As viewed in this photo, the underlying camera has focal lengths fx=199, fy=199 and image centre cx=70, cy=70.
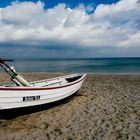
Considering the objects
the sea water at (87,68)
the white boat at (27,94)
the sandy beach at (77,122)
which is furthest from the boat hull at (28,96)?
the sea water at (87,68)

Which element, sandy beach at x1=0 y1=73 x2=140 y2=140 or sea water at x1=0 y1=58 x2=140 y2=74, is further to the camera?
sea water at x1=0 y1=58 x2=140 y2=74

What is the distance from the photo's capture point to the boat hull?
7875 mm

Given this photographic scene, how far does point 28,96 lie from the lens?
8.64m

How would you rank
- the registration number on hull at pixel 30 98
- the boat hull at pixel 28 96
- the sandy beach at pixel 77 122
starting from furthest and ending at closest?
the registration number on hull at pixel 30 98 → the boat hull at pixel 28 96 → the sandy beach at pixel 77 122

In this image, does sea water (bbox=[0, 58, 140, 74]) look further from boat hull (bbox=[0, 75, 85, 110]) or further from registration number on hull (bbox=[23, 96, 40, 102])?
registration number on hull (bbox=[23, 96, 40, 102])

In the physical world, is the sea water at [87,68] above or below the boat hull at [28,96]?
below

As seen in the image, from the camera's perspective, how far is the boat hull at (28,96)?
25.8 feet

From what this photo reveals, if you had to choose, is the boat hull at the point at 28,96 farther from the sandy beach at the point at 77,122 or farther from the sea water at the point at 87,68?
the sea water at the point at 87,68

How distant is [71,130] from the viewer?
7.20 m

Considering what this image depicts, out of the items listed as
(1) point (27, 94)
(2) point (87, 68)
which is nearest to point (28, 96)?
(1) point (27, 94)

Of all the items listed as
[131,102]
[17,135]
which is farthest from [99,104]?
[17,135]

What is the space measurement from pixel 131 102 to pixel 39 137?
251 inches

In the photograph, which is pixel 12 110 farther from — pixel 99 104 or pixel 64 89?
pixel 99 104

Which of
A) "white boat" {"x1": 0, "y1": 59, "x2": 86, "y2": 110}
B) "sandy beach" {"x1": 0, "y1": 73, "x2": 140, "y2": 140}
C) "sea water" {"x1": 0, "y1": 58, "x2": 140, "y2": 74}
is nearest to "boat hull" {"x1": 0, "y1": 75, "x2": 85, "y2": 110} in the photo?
"white boat" {"x1": 0, "y1": 59, "x2": 86, "y2": 110}
